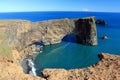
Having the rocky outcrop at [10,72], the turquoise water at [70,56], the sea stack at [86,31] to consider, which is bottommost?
the turquoise water at [70,56]

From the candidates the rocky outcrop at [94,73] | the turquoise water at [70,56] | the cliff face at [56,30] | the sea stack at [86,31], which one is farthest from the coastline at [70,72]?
the sea stack at [86,31]

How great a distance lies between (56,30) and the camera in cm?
10225

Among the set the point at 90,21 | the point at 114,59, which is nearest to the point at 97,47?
the point at 90,21

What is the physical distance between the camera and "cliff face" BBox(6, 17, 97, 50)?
9112 centimetres

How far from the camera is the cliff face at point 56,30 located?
91.1 metres

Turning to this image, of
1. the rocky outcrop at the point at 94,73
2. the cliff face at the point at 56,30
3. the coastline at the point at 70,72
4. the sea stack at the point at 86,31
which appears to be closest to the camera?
the rocky outcrop at the point at 94,73

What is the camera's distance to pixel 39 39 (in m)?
98.5

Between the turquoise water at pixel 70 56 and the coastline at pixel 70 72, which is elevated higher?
the coastline at pixel 70 72

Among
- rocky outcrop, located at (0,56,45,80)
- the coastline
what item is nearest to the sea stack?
the coastline

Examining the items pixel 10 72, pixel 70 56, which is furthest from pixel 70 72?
pixel 70 56

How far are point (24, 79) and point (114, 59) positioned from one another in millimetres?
5646

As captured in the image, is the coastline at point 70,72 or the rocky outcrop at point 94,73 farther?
the coastline at point 70,72

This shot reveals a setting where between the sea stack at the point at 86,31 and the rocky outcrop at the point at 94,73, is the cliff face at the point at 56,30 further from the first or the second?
the rocky outcrop at the point at 94,73

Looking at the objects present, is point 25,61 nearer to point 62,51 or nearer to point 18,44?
point 18,44
